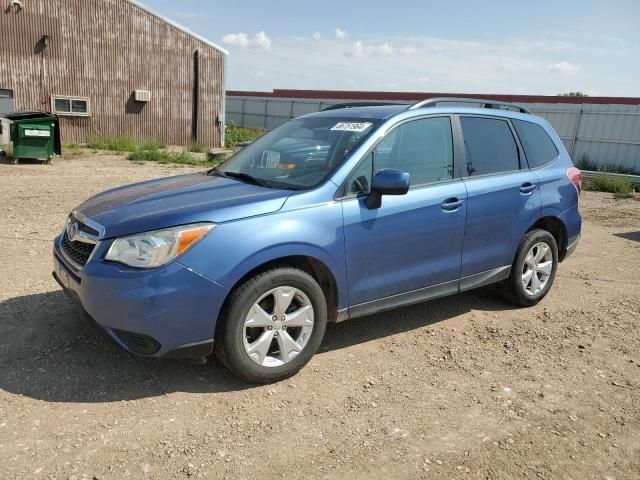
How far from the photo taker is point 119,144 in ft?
62.8

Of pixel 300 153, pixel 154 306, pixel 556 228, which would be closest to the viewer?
pixel 154 306

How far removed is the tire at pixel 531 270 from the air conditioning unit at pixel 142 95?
18.4 m

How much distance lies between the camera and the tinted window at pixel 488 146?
4.54m

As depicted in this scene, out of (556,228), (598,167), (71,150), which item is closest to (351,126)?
(556,228)

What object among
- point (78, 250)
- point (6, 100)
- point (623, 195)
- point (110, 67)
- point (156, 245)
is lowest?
point (623, 195)

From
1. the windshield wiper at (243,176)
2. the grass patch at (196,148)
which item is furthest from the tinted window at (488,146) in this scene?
the grass patch at (196,148)

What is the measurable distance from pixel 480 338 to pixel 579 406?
1.07m

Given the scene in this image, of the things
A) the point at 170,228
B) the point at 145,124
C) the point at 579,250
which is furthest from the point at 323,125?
the point at 145,124

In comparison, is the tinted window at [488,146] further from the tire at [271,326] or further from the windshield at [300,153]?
the tire at [271,326]

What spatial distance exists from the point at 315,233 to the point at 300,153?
892 mm

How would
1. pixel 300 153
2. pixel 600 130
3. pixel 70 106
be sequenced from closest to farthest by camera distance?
pixel 300 153 → pixel 70 106 → pixel 600 130

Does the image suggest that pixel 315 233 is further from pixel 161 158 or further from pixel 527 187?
pixel 161 158

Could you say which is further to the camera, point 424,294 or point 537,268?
point 537,268

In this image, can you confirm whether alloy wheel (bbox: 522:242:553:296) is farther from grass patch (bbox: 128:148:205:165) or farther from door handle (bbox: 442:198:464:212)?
grass patch (bbox: 128:148:205:165)
